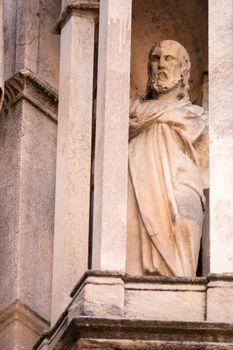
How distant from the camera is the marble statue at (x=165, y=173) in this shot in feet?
77.8

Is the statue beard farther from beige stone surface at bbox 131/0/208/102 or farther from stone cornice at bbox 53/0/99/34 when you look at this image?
beige stone surface at bbox 131/0/208/102

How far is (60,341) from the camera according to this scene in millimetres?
22875

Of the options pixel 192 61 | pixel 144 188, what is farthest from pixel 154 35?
pixel 144 188

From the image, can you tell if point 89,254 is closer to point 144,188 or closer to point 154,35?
point 144,188

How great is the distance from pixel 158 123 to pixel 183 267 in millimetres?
1171

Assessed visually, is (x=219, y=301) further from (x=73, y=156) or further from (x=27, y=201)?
(x=27, y=201)

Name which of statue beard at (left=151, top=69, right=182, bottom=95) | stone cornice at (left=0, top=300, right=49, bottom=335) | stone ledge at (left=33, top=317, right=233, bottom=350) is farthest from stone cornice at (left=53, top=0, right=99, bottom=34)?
stone ledge at (left=33, top=317, right=233, bottom=350)

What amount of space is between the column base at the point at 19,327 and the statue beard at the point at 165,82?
1.69 meters

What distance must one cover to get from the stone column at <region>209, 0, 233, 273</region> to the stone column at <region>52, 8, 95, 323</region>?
1.02m

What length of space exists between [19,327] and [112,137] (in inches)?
60.0

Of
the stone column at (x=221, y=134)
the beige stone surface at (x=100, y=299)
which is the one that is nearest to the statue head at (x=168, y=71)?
the stone column at (x=221, y=134)

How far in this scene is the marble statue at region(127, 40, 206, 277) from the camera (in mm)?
23719

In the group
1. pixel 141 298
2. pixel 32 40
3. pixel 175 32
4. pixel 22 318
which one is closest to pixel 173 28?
pixel 175 32

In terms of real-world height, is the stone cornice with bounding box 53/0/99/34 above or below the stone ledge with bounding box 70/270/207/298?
above
